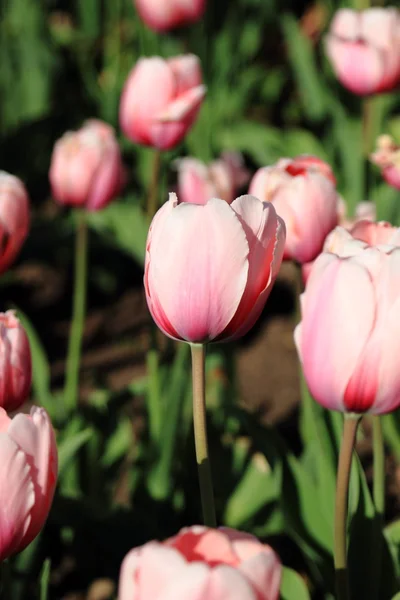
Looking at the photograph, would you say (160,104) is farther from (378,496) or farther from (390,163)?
(378,496)

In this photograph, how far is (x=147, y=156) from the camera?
233cm

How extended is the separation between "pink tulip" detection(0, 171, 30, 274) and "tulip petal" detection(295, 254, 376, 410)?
1.39ft

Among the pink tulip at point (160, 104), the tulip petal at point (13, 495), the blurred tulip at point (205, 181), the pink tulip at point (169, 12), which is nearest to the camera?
the tulip petal at point (13, 495)

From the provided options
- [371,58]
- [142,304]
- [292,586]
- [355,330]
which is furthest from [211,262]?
[142,304]

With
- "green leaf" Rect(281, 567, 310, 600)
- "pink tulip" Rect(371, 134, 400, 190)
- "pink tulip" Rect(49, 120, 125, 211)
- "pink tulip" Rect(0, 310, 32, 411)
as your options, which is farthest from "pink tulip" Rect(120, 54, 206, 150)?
Result: "green leaf" Rect(281, 567, 310, 600)

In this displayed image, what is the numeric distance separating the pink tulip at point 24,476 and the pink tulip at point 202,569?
5.4 inches

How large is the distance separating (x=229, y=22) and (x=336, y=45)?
1159 millimetres

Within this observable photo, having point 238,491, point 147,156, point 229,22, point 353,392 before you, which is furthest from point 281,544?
point 229,22

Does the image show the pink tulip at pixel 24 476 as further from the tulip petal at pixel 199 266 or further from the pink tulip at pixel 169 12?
the pink tulip at pixel 169 12

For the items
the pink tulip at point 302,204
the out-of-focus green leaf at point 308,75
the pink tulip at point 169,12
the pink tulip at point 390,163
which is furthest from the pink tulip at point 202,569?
the out-of-focus green leaf at point 308,75

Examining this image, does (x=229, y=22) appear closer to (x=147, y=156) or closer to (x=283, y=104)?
(x=283, y=104)

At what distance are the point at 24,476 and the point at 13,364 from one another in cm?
17

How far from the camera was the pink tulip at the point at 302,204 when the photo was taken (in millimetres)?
917

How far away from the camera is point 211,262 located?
667 millimetres
